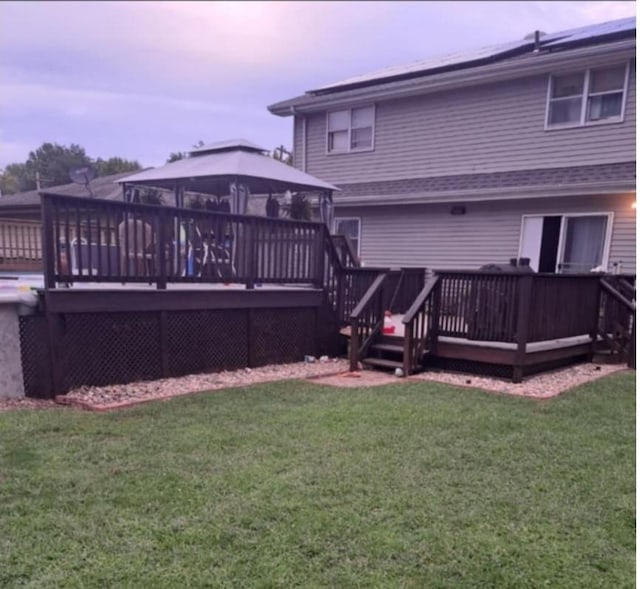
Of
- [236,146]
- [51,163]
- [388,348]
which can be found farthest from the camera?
[51,163]

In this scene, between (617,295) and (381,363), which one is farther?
(617,295)

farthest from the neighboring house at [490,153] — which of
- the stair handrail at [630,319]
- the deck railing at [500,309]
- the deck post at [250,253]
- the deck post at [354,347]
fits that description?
the deck post at [250,253]

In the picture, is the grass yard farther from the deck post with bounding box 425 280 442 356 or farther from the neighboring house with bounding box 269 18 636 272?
the neighboring house with bounding box 269 18 636 272

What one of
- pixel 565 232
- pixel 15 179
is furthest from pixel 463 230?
pixel 15 179

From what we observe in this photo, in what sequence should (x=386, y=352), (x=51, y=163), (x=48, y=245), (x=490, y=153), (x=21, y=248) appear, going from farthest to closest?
(x=51, y=163) < (x=490, y=153) < (x=21, y=248) < (x=386, y=352) < (x=48, y=245)

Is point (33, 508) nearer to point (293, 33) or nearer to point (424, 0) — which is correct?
point (293, 33)

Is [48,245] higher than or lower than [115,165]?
lower

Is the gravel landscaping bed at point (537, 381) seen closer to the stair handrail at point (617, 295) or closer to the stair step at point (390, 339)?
the stair step at point (390, 339)

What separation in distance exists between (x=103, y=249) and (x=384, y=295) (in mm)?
3499

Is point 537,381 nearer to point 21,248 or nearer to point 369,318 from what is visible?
point 369,318

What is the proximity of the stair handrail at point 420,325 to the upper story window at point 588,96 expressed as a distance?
→ 225 inches

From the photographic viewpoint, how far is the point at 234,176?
284 inches

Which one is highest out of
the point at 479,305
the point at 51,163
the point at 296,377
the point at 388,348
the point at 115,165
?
the point at 115,165

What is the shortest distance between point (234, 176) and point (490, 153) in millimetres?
6083
